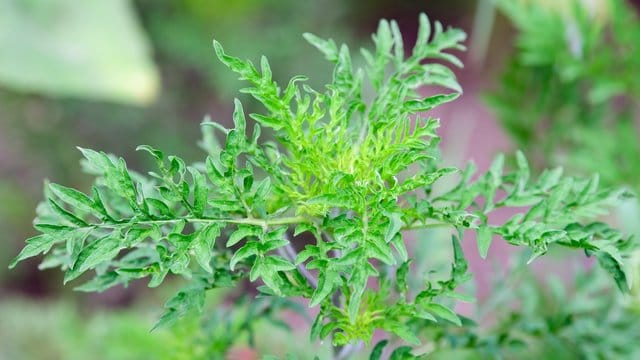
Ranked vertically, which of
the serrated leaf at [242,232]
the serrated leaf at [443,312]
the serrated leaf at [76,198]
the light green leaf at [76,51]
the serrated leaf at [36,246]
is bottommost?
the serrated leaf at [443,312]

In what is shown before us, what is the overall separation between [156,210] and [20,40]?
Result: 140 cm

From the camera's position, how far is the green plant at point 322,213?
25.5 inches

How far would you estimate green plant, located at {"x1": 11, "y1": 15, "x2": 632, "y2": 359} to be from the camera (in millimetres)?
648

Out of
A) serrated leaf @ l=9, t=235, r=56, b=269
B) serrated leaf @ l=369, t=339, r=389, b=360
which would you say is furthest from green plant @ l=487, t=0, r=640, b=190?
serrated leaf @ l=9, t=235, r=56, b=269

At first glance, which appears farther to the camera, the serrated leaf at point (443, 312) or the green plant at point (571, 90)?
the green plant at point (571, 90)

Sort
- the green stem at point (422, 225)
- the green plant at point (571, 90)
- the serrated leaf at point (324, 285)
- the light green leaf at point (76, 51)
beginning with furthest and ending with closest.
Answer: the light green leaf at point (76, 51) → the green plant at point (571, 90) → the green stem at point (422, 225) → the serrated leaf at point (324, 285)

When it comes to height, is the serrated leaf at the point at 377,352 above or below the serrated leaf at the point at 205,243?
below

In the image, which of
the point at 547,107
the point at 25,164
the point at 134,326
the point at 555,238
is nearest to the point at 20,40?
the point at 25,164

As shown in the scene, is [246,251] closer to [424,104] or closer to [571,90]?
[424,104]

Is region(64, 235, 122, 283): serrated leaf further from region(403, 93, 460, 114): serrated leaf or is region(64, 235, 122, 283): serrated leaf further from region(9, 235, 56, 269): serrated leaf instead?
region(403, 93, 460, 114): serrated leaf

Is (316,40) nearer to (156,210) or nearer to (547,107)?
(156,210)

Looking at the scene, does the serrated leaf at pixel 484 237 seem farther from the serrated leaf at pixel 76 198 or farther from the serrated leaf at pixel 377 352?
the serrated leaf at pixel 76 198

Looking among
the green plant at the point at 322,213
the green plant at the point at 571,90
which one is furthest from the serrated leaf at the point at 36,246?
the green plant at the point at 571,90

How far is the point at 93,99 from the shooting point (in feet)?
7.30
